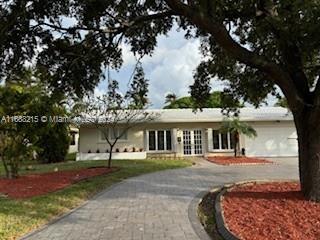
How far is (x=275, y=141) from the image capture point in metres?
35.3

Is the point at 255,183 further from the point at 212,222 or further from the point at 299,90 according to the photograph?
the point at 212,222

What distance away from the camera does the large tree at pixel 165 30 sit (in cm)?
1023

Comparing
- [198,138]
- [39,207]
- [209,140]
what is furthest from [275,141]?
[39,207]

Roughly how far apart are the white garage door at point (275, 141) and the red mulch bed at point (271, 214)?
72.7 ft

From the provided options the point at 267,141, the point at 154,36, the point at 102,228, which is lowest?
the point at 102,228

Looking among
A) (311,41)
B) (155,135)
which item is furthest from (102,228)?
(155,135)

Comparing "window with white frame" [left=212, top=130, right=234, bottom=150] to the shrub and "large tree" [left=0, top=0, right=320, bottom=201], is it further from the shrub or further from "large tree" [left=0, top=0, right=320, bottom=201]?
"large tree" [left=0, top=0, right=320, bottom=201]

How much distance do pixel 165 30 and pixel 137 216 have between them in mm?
6056

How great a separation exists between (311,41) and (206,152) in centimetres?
2590

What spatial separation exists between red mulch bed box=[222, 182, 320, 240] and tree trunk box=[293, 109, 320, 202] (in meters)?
0.33

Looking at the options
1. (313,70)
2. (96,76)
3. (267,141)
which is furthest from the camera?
(267,141)

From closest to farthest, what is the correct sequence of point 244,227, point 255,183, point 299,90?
1. point 244,227
2. point 299,90
3. point 255,183

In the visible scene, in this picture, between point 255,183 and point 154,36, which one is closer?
point 154,36

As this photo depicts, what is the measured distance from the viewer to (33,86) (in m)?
19.9
